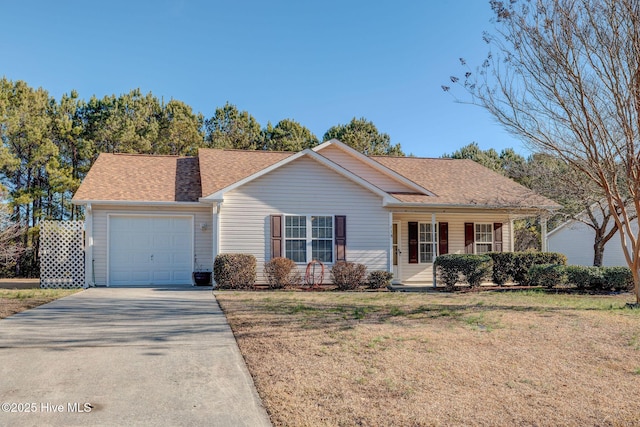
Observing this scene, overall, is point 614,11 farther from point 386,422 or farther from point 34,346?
point 34,346

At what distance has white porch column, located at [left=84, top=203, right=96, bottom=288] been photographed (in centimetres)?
1476

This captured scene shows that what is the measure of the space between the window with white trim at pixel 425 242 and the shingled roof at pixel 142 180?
312 inches

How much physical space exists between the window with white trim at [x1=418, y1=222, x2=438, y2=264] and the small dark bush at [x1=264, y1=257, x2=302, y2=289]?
213 inches

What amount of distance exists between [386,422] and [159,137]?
2639cm

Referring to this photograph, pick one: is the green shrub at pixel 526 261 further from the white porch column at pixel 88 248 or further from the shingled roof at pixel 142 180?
the white porch column at pixel 88 248

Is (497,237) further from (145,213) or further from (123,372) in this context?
(123,372)

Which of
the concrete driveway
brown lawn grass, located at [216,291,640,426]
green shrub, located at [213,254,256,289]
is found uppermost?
green shrub, located at [213,254,256,289]

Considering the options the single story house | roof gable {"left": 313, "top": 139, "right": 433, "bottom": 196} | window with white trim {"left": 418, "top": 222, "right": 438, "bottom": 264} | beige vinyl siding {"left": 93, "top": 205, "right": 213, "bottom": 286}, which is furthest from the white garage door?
window with white trim {"left": 418, "top": 222, "right": 438, "bottom": 264}

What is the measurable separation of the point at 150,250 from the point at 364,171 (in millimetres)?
7914

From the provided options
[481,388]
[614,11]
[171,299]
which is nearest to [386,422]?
[481,388]

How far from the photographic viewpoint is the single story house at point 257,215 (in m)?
15.0

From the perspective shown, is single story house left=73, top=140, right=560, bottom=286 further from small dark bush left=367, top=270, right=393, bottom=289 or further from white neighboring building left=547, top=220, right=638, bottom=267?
white neighboring building left=547, top=220, right=638, bottom=267

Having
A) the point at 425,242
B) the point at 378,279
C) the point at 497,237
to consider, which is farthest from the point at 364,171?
the point at 497,237

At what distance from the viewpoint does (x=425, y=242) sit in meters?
18.1
